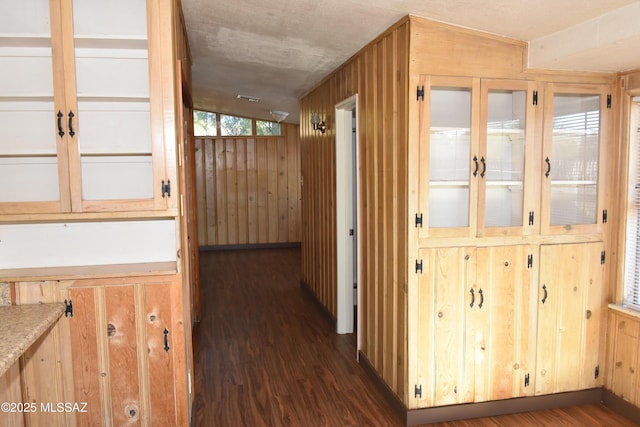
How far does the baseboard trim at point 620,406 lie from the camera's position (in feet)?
9.46

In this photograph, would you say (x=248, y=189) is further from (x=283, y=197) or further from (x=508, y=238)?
(x=508, y=238)

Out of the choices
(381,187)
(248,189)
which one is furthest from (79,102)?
(248,189)

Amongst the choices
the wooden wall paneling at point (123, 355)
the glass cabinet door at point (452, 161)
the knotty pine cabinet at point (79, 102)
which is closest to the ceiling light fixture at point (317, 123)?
the glass cabinet door at point (452, 161)

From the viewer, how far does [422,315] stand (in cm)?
278

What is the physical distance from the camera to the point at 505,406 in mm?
2941

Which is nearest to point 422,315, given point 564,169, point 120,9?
point 564,169

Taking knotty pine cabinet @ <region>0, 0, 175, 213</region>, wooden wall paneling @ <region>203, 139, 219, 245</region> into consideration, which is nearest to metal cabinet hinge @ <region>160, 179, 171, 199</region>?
knotty pine cabinet @ <region>0, 0, 175, 213</region>

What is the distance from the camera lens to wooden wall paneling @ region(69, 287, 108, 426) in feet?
7.23

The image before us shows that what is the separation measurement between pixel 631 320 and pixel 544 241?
77 centimetres

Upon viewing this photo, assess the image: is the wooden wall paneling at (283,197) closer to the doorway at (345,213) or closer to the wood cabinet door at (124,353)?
the doorway at (345,213)

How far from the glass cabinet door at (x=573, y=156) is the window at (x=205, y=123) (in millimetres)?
7432

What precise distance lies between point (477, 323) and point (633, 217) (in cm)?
132

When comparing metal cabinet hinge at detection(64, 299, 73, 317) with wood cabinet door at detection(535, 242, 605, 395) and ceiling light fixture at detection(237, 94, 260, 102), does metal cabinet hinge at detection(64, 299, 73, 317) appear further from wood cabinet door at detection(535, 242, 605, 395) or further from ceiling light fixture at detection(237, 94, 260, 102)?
ceiling light fixture at detection(237, 94, 260, 102)

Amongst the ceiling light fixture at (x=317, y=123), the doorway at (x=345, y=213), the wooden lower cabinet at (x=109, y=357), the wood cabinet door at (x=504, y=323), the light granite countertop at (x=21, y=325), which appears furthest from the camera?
the ceiling light fixture at (x=317, y=123)
